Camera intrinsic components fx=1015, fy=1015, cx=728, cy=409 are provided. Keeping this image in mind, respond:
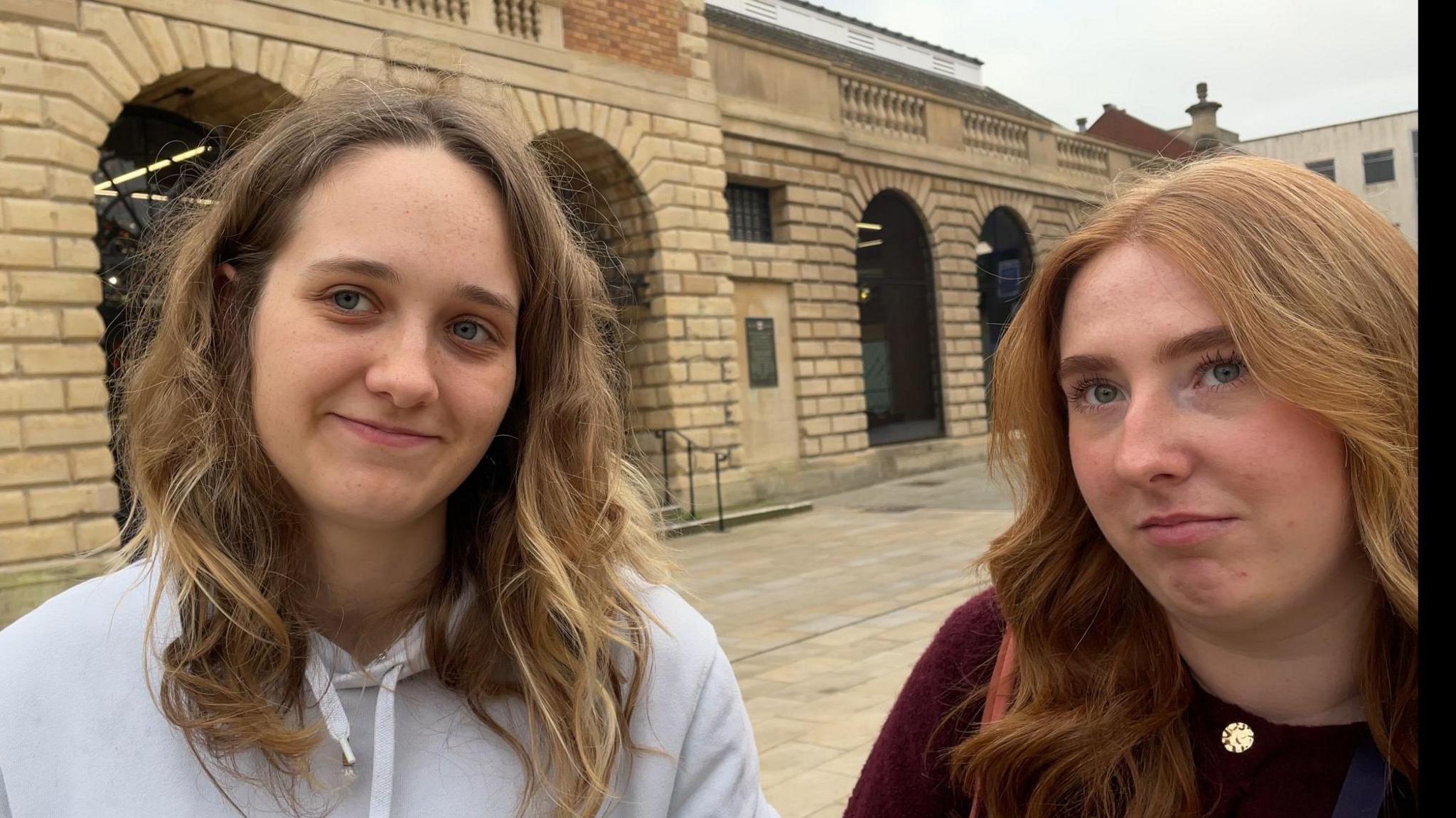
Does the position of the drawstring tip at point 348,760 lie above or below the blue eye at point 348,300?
below

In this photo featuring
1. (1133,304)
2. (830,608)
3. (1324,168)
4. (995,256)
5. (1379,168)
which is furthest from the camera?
(995,256)

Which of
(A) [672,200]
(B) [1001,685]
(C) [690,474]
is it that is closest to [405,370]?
(B) [1001,685]

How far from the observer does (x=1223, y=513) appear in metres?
1.29

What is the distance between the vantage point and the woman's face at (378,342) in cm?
145

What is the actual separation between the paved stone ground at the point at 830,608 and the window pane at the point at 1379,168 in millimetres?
1067

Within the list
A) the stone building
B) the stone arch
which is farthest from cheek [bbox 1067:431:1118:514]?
the stone arch

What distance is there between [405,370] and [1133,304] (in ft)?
3.36

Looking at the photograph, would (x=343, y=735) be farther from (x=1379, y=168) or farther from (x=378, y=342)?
(x=1379, y=168)

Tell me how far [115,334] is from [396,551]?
35.2ft

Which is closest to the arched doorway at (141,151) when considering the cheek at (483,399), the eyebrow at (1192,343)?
the cheek at (483,399)

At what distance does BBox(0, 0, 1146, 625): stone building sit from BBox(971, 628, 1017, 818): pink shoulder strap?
4.17 ft

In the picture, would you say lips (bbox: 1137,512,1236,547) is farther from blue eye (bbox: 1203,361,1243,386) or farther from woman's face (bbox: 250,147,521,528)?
woman's face (bbox: 250,147,521,528)

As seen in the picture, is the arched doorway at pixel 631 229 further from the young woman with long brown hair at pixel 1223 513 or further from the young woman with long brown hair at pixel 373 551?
the young woman with long brown hair at pixel 1223 513
